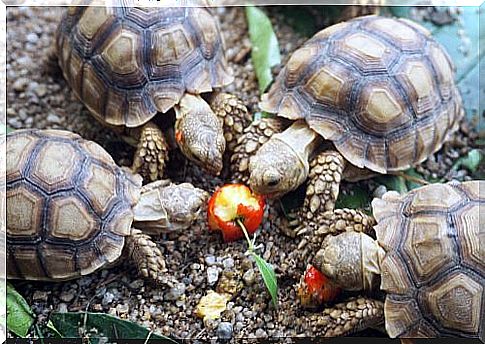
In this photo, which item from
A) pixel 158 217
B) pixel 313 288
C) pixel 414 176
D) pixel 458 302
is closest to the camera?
pixel 458 302

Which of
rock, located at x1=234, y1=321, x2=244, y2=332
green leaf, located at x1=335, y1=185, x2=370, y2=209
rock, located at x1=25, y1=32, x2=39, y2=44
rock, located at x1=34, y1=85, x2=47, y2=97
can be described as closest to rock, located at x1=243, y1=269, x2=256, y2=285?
rock, located at x1=234, y1=321, x2=244, y2=332

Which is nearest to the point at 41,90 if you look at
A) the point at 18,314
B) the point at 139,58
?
the point at 139,58

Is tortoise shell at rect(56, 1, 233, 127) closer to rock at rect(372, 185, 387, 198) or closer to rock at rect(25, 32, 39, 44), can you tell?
rock at rect(25, 32, 39, 44)

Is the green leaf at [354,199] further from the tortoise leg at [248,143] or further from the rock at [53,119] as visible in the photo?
the rock at [53,119]

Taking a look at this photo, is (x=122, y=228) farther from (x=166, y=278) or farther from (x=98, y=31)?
(x=98, y=31)

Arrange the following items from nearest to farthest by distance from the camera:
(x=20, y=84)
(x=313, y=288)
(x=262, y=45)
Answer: (x=313, y=288), (x=20, y=84), (x=262, y=45)

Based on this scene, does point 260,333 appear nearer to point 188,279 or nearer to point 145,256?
point 188,279
